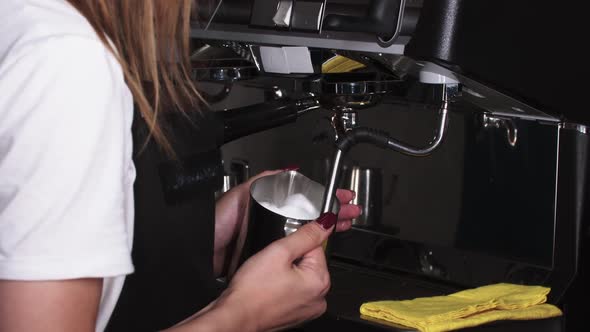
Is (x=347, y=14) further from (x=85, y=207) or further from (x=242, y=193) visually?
(x=85, y=207)

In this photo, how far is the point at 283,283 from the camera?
0.70 m

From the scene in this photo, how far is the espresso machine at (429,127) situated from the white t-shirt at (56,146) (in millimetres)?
372

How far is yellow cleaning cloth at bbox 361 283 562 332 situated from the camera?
89 cm

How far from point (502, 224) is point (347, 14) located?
40 cm

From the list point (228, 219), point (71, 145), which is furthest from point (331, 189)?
point (71, 145)

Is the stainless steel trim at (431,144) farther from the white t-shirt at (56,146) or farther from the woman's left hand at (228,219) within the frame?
the white t-shirt at (56,146)

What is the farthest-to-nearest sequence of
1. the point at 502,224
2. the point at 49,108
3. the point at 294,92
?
1. the point at 294,92
2. the point at 502,224
3. the point at 49,108

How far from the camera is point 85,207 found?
48cm

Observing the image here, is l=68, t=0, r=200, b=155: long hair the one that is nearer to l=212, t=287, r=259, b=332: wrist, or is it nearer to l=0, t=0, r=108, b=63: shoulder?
l=0, t=0, r=108, b=63: shoulder

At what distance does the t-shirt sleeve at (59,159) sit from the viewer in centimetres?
46

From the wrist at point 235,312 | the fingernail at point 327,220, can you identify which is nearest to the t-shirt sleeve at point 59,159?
the wrist at point 235,312

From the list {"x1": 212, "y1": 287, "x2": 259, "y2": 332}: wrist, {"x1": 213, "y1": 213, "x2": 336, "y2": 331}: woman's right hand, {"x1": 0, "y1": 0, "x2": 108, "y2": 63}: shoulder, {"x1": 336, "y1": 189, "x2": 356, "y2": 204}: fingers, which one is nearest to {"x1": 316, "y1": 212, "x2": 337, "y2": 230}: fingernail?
{"x1": 213, "y1": 213, "x2": 336, "y2": 331}: woman's right hand

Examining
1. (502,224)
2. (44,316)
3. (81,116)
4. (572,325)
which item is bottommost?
(572,325)

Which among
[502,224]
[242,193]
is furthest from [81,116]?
[502,224]
